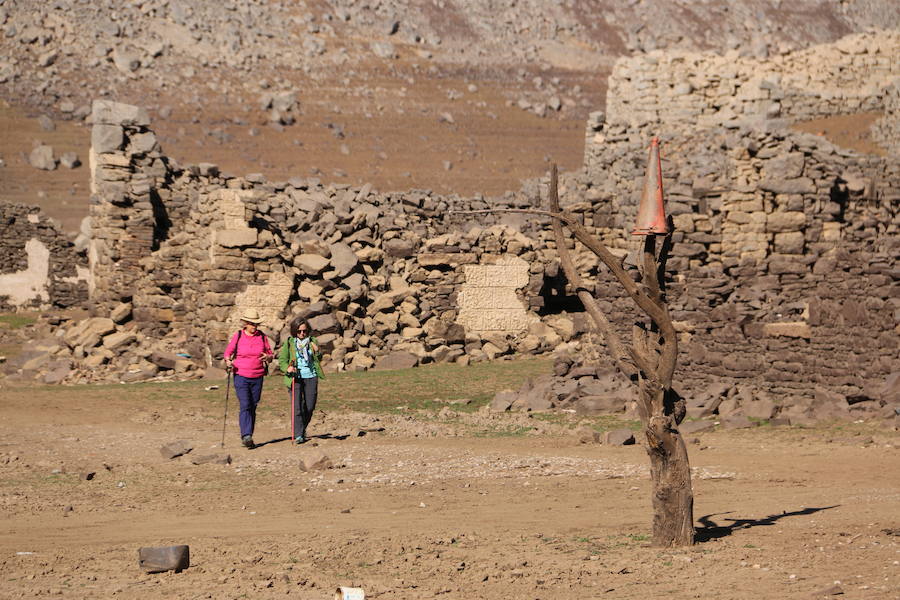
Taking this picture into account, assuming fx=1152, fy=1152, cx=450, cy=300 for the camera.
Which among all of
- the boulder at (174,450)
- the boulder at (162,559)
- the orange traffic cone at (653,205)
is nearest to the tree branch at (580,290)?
the orange traffic cone at (653,205)

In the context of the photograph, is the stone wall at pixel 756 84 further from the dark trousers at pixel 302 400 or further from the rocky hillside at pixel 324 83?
the dark trousers at pixel 302 400

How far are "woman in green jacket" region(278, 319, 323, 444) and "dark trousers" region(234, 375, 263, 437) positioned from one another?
0.41 meters

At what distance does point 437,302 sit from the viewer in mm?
20234

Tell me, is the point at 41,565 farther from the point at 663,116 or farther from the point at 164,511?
the point at 663,116

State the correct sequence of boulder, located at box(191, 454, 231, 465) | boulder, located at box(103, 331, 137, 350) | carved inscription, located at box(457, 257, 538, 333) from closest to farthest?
boulder, located at box(191, 454, 231, 465) → boulder, located at box(103, 331, 137, 350) → carved inscription, located at box(457, 257, 538, 333)

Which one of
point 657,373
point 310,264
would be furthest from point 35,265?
point 657,373

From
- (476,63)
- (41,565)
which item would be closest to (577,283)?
(41,565)

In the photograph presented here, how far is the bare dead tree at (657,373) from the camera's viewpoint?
714 cm

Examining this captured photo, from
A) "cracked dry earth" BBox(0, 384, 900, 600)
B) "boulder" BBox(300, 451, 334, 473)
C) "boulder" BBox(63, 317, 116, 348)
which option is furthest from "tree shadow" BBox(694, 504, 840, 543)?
"boulder" BBox(63, 317, 116, 348)

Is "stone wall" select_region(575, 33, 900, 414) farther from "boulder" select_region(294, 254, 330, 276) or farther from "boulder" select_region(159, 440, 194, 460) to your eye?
"boulder" select_region(159, 440, 194, 460)

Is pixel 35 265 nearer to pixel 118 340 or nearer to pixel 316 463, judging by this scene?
pixel 118 340

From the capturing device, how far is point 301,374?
12531mm

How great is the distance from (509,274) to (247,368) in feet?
30.5

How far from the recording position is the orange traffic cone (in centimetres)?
696
